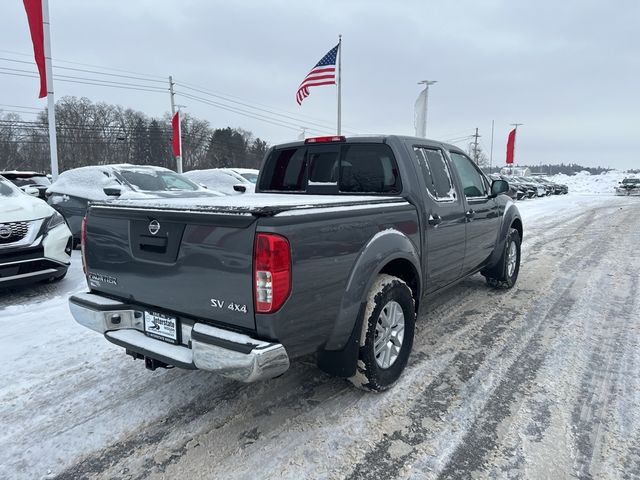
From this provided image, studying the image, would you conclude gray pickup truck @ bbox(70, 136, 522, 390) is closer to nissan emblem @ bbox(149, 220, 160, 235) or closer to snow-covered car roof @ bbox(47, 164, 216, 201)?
nissan emblem @ bbox(149, 220, 160, 235)

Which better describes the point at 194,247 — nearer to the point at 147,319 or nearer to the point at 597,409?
the point at 147,319

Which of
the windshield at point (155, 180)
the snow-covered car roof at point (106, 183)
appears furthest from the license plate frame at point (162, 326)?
the windshield at point (155, 180)

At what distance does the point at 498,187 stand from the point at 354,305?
10.7 feet

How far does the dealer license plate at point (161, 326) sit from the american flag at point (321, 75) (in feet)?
51.9

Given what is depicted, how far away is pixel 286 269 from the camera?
2.33m

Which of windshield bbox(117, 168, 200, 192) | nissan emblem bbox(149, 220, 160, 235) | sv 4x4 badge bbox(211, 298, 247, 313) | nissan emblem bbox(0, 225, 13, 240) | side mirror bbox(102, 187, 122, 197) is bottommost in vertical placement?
sv 4x4 badge bbox(211, 298, 247, 313)

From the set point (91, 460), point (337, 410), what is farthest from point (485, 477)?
point (91, 460)

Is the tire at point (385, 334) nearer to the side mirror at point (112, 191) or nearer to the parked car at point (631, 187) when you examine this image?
the side mirror at point (112, 191)

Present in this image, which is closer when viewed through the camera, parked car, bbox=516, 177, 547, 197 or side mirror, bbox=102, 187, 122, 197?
side mirror, bbox=102, 187, 122, 197

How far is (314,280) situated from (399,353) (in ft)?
4.22

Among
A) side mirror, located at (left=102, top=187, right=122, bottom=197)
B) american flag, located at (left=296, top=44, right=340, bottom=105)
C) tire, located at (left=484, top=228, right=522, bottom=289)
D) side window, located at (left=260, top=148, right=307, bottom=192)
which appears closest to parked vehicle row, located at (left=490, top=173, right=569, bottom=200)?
american flag, located at (left=296, top=44, right=340, bottom=105)

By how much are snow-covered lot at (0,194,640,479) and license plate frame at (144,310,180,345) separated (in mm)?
595

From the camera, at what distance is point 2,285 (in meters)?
4.98

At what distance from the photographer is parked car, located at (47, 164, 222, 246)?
7.66m
